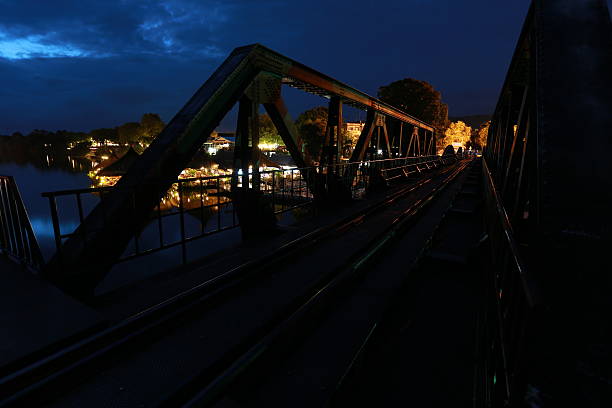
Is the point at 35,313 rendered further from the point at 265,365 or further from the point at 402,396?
the point at 402,396

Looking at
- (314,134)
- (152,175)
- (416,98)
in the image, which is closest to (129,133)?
(314,134)

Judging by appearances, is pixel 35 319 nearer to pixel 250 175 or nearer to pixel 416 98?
pixel 250 175

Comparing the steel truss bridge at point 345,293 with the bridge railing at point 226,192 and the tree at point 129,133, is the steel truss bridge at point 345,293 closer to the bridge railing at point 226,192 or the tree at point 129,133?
the bridge railing at point 226,192

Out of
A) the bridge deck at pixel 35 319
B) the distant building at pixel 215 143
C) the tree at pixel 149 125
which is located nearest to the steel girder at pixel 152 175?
the bridge deck at pixel 35 319

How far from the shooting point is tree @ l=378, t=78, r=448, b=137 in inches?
1982

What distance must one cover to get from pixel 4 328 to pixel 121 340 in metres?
1.10

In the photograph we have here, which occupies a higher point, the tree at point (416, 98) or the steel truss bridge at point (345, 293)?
the tree at point (416, 98)

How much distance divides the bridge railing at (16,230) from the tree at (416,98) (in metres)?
52.3

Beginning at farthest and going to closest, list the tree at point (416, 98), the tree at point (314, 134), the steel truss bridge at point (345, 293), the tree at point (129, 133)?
the tree at point (129, 133) → the tree at point (314, 134) → the tree at point (416, 98) → the steel truss bridge at point (345, 293)

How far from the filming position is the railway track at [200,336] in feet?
8.10

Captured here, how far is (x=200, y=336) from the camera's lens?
328 cm

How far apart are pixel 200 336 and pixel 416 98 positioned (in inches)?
2164

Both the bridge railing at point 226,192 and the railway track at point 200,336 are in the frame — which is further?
the bridge railing at point 226,192

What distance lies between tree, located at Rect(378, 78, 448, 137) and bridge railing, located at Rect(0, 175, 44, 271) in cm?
5226
